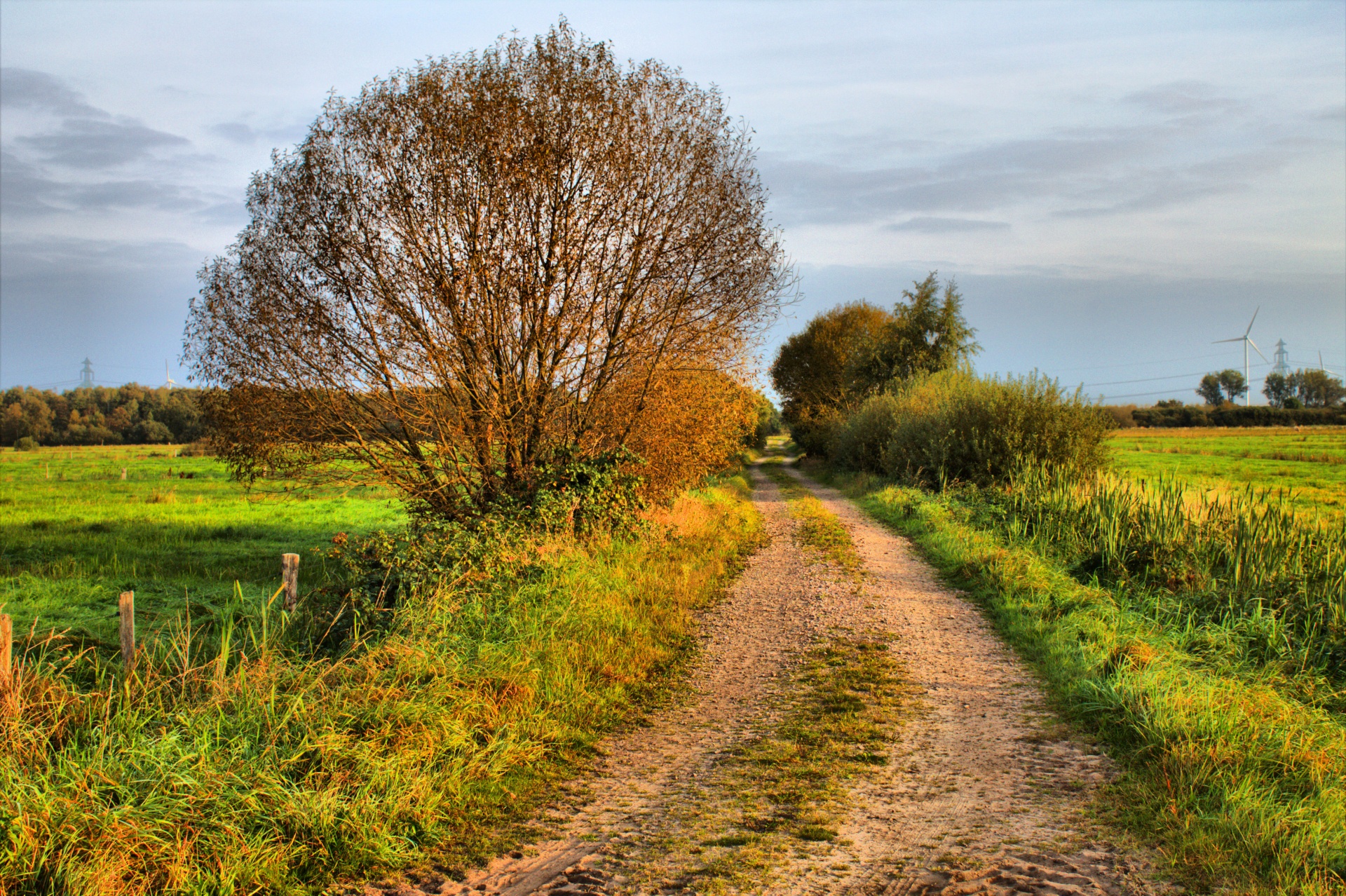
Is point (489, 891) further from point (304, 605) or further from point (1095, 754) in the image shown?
point (304, 605)

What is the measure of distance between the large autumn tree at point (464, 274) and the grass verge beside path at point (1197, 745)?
736cm

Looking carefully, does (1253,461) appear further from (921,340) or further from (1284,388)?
(1284,388)

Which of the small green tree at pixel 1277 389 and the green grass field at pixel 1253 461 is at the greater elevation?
the small green tree at pixel 1277 389

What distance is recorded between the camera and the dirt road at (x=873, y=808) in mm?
3543

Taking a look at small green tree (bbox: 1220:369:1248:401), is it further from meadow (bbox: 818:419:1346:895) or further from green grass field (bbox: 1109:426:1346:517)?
meadow (bbox: 818:419:1346:895)

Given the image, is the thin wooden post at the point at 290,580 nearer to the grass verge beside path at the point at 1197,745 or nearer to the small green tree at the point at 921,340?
the grass verge beside path at the point at 1197,745

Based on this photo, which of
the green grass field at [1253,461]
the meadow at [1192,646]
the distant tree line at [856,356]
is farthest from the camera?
the distant tree line at [856,356]

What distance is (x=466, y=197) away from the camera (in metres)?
10.7

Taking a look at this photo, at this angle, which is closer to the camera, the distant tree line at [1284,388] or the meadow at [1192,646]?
the meadow at [1192,646]

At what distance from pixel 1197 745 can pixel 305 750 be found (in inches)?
219

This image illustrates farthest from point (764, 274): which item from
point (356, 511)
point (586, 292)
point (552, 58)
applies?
point (356, 511)

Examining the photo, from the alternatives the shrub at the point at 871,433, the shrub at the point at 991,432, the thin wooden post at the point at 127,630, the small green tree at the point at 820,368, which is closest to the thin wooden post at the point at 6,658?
the thin wooden post at the point at 127,630

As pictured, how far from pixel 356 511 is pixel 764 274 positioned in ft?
75.3

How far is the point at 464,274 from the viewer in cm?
1076
